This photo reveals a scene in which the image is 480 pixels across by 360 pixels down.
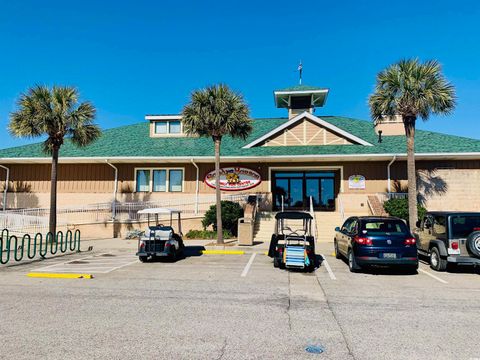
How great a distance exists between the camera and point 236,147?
23.6m

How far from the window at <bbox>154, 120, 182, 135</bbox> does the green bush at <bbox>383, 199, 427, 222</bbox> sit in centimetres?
1615

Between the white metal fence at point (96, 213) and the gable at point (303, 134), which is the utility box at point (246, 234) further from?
the gable at point (303, 134)

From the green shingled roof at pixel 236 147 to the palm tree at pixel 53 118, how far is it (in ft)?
17.5

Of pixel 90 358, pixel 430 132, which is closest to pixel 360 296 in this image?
pixel 90 358

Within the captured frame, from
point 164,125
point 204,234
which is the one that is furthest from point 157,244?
point 164,125

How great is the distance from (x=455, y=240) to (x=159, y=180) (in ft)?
60.1

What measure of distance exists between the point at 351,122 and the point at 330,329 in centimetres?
2426

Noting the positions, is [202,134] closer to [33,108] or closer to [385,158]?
[33,108]

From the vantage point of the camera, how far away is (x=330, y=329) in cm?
527

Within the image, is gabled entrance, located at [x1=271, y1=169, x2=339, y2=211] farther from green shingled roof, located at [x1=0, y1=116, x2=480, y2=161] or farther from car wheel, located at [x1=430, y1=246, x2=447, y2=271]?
car wheel, located at [x1=430, y1=246, x2=447, y2=271]

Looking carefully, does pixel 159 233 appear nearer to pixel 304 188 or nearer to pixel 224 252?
pixel 224 252

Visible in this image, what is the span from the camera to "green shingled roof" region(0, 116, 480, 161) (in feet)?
68.8

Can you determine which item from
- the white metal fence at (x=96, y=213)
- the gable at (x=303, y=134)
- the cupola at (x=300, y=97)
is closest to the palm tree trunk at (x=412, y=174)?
the gable at (x=303, y=134)

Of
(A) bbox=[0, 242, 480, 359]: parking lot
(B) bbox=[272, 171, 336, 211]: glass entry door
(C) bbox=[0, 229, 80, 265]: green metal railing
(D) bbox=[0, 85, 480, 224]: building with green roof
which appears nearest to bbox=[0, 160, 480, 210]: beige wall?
(D) bbox=[0, 85, 480, 224]: building with green roof
